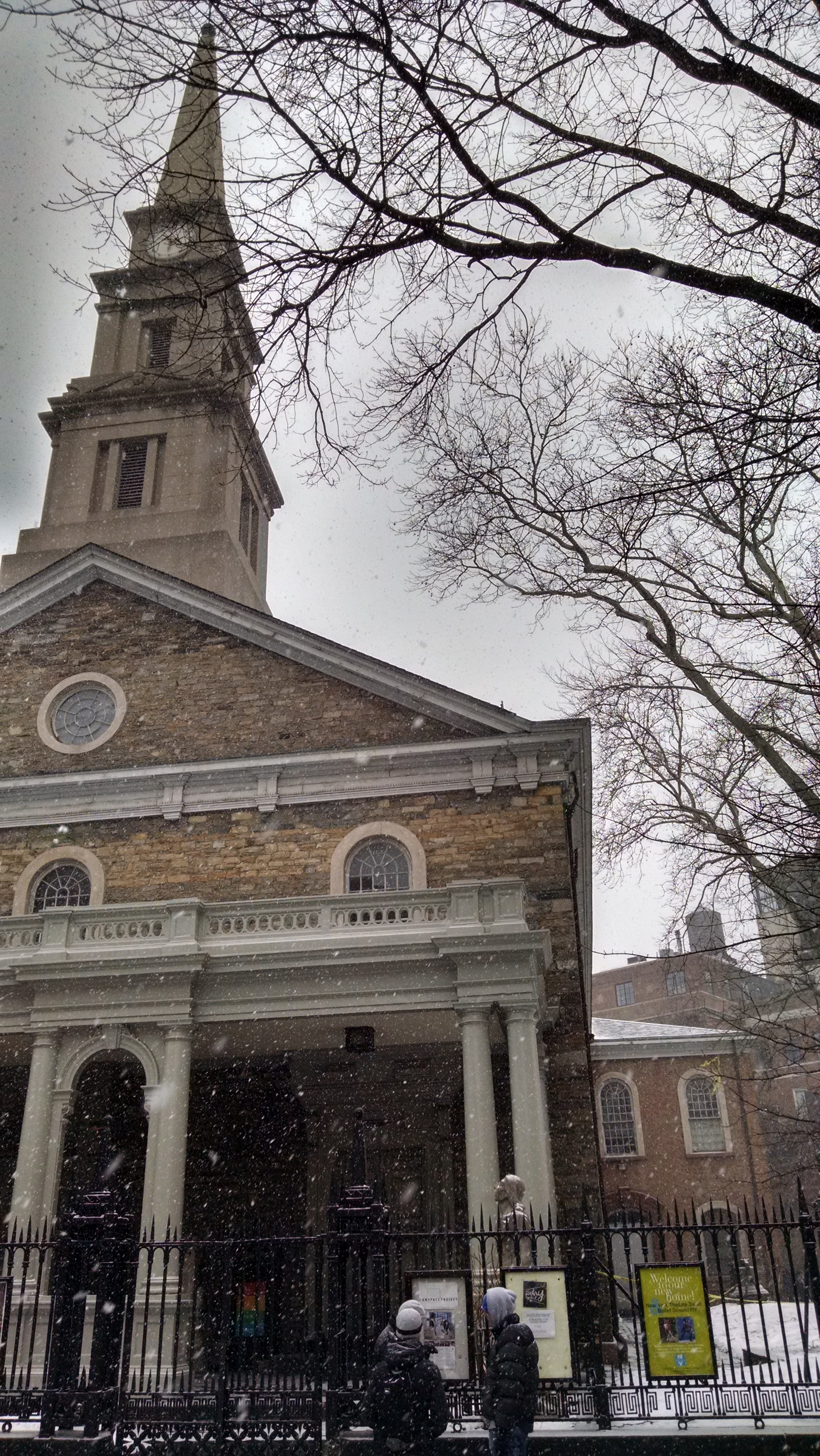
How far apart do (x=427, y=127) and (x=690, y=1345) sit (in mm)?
8059

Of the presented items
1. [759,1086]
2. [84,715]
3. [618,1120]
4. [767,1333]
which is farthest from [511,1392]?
[759,1086]

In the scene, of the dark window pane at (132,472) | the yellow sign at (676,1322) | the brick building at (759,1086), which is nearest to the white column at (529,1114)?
the yellow sign at (676,1322)

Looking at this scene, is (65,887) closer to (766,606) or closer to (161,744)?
(161,744)

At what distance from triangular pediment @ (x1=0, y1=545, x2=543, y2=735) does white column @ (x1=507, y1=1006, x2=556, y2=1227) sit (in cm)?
510

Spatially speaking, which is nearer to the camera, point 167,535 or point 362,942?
point 362,942

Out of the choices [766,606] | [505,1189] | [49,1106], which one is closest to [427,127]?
[766,606]

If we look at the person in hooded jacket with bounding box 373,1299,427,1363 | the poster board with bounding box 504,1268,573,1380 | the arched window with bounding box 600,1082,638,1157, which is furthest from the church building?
the arched window with bounding box 600,1082,638,1157

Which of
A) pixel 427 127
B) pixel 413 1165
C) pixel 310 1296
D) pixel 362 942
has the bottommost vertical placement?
pixel 310 1296

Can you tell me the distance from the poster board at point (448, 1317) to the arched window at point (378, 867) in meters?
8.48

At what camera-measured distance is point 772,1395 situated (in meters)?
7.74

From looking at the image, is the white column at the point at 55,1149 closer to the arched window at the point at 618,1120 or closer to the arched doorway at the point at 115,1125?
the arched doorway at the point at 115,1125

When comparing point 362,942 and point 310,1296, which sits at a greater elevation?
point 362,942

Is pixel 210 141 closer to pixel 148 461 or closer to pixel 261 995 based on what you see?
pixel 261 995

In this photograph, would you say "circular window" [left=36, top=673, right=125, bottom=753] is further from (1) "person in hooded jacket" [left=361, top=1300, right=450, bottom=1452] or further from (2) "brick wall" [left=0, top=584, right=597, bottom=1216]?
(1) "person in hooded jacket" [left=361, top=1300, right=450, bottom=1452]
